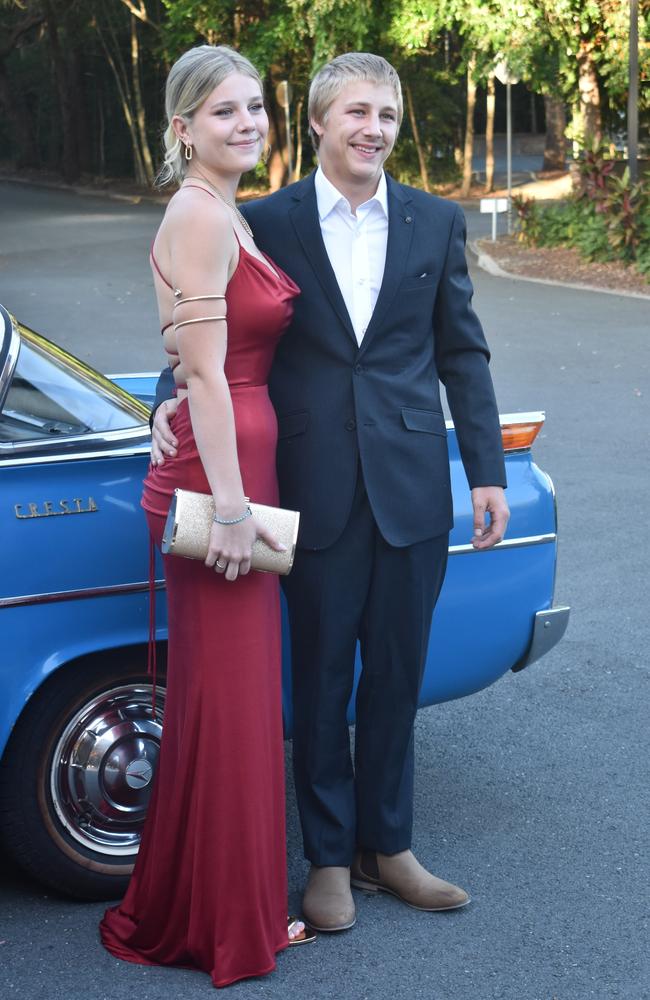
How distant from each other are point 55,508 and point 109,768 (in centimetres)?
72

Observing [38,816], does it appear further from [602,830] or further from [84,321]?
[84,321]

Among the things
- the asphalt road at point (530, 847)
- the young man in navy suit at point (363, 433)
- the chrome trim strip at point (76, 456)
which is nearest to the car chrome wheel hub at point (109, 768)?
the asphalt road at point (530, 847)

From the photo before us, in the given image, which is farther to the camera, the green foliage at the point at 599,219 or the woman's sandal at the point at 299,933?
the green foliage at the point at 599,219

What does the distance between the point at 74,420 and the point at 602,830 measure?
1.97 meters

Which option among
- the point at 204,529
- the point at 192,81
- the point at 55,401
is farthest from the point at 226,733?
the point at 192,81

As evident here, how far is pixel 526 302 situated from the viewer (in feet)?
55.2

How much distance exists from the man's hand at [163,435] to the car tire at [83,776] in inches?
25.7

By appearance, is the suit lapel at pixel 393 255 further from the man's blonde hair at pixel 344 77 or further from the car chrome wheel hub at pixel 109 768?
the car chrome wheel hub at pixel 109 768

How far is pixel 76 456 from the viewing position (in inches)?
139

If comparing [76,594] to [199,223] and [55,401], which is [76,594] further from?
[199,223]

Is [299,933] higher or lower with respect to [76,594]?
lower

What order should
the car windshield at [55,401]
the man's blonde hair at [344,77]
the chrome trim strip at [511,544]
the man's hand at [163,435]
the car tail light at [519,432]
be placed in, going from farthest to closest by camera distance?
the car tail light at [519,432], the chrome trim strip at [511,544], the car windshield at [55,401], the man's blonde hair at [344,77], the man's hand at [163,435]

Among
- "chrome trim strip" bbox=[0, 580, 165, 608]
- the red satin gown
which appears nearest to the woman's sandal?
the red satin gown

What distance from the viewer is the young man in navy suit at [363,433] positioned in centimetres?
339
